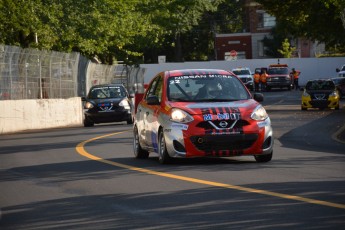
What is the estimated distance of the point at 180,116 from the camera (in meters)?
16.8

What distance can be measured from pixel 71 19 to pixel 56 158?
27.8 meters

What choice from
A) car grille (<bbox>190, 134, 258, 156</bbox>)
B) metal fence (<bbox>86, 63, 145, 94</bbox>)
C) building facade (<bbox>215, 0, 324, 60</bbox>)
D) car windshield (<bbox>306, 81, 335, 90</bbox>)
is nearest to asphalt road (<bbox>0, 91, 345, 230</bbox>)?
car grille (<bbox>190, 134, 258, 156</bbox>)

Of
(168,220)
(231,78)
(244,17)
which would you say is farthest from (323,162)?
(244,17)

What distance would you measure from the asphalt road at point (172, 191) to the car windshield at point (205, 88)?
1.04 meters

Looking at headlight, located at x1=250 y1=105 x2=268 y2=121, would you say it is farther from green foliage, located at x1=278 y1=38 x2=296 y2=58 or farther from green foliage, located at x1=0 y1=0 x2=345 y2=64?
green foliage, located at x1=278 y1=38 x2=296 y2=58

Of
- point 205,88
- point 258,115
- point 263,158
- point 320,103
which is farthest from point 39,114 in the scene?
point 258,115

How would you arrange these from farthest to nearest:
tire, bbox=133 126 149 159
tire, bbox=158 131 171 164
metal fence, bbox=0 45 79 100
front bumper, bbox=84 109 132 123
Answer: metal fence, bbox=0 45 79 100 < front bumper, bbox=84 109 132 123 < tire, bbox=133 126 149 159 < tire, bbox=158 131 171 164

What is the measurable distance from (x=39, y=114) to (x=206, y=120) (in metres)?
24.5

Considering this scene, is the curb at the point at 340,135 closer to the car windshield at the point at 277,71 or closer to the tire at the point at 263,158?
the tire at the point at 263,158

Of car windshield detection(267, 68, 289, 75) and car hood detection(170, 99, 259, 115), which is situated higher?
car hood detection(170, 99, 259, 115)

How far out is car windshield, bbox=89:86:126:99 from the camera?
127 ft

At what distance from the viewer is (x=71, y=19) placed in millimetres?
48031

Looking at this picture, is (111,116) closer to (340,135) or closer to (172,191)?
(340,135)

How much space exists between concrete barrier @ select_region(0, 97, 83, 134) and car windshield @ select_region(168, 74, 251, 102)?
20521 millimetres
